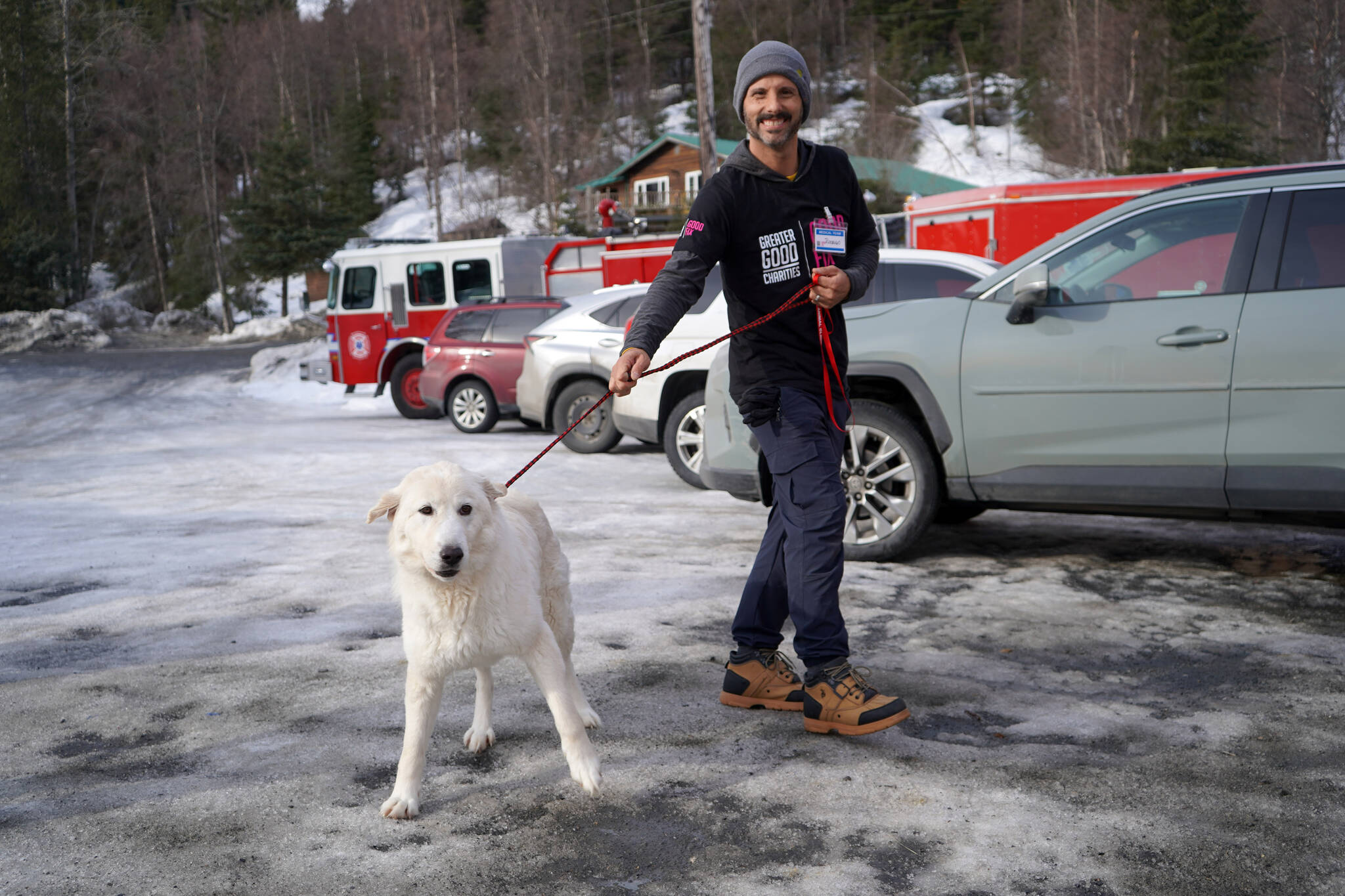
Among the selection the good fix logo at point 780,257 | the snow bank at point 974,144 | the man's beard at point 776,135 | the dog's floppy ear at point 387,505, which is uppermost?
the snow bank at point 974,144

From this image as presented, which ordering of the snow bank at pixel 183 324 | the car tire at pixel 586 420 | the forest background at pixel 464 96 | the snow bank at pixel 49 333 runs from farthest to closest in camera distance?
the snow bank at pixel 183 324, the forest background at pixel 464 96, the snow bank at pixel 49 333, the car tire at pixel 586 420

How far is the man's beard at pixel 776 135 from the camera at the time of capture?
367 cm

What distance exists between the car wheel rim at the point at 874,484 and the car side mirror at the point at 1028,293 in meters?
0.97

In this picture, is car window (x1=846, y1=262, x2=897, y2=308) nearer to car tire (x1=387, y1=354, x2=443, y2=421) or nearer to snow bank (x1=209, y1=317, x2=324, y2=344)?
car tire (x1=387, y1=354, x2=443, y2=421)

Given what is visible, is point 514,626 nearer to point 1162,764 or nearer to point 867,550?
point 1162,764

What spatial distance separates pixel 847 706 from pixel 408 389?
14827 millimetres

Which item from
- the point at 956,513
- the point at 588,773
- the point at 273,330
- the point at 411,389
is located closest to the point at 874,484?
the point at 956,513

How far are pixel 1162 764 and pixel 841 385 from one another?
5.13ft

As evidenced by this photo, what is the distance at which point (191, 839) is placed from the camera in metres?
3.01

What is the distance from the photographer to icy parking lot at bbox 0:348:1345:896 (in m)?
2.83

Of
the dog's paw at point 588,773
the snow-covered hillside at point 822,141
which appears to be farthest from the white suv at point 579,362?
the snow-covered hillside at point 822,141

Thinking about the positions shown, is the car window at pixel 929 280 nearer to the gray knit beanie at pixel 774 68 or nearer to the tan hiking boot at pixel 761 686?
the gray knit beanie at pixel 774 68

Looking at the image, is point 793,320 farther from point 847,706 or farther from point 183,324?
point 183,324

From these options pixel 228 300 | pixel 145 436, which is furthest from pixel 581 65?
pixel 145 436
